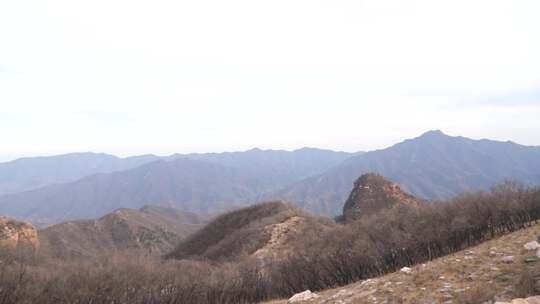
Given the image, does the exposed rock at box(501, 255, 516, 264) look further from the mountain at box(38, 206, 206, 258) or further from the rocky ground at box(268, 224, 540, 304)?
the mountain at box(38, 206, 206, 258)

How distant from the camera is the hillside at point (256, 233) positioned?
67.7 meters

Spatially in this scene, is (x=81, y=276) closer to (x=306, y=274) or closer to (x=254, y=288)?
(x=254, y=288)

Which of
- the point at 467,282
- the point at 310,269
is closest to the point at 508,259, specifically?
the point at 467,282

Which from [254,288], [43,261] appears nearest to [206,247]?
[43,261]

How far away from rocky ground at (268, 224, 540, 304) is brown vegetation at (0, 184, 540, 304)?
32.7 ft

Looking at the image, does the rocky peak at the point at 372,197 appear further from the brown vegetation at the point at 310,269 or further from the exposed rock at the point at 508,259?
the exposed rock at the point at 508,259

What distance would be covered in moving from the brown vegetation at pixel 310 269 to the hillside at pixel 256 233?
61.0 ft

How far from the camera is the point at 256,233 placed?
73.4m

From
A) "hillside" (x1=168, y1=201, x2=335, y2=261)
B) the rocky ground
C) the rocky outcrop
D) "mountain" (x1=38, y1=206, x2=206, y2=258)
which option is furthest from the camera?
"mountain" (x1=38, y1=206, x2=206, y2=258)

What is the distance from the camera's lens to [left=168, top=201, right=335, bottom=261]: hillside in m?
67.7

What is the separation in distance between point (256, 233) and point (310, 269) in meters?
39.2

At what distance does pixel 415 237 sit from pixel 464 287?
21.8 metres

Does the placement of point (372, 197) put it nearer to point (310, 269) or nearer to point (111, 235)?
point (310, 269)

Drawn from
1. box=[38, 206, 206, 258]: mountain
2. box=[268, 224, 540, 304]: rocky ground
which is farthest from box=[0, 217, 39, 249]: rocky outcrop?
box=[268, 224, 540, 304]: rocky ground
